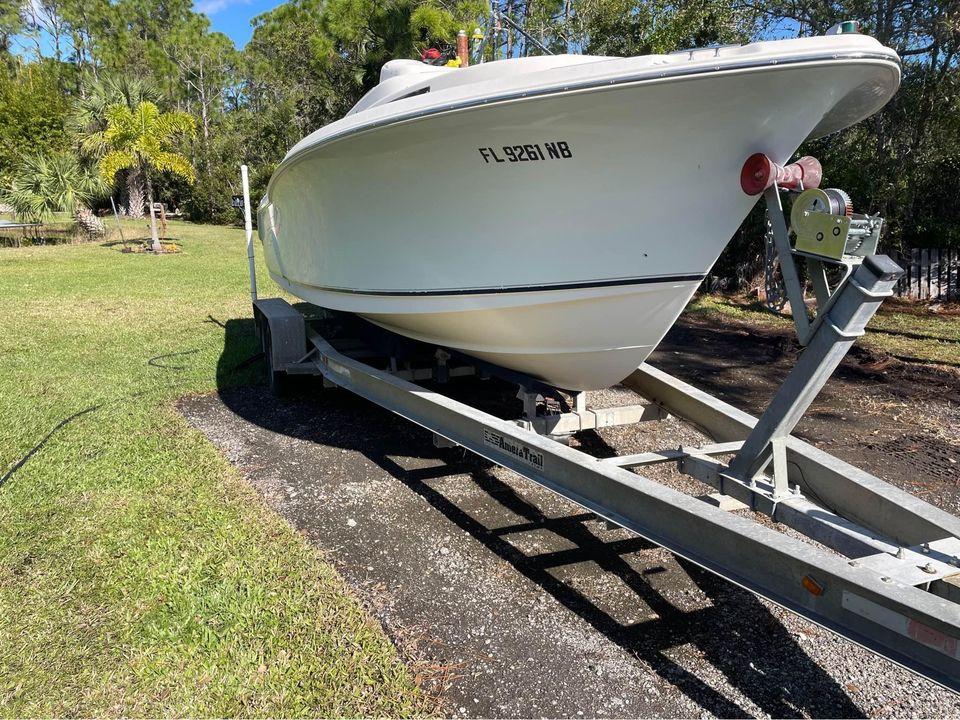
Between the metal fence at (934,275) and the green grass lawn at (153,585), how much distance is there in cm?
956

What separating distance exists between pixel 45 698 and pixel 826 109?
11.5 feet

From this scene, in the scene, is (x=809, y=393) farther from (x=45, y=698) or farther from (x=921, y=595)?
(x=45, y=698)

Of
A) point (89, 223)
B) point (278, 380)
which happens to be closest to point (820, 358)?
point (278, 380)

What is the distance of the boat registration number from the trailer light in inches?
74.6

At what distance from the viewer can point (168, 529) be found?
131 inches

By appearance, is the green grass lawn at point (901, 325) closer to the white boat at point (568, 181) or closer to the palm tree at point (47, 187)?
the white boat at point (568, 181)

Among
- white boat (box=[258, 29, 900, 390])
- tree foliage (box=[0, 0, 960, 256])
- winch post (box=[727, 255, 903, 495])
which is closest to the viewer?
winch post (box=[727, 255, 903, 495])

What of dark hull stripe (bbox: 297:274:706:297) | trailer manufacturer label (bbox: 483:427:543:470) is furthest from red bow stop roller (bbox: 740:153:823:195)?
trailer manufacturer label (bbox: 483:427:543:470)

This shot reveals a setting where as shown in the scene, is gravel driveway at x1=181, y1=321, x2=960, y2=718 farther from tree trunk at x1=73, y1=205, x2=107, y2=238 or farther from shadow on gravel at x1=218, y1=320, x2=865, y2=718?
tree trunk at x1=73, y1=205, x2=107, y2=238

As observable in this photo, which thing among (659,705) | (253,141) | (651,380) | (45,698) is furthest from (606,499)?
(253,141)

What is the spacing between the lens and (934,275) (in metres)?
9.84

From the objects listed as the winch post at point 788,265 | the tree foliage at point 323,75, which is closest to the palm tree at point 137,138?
the tree foliage at point 323,75

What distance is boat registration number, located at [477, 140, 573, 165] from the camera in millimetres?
2971

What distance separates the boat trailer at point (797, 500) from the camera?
1794 mm
